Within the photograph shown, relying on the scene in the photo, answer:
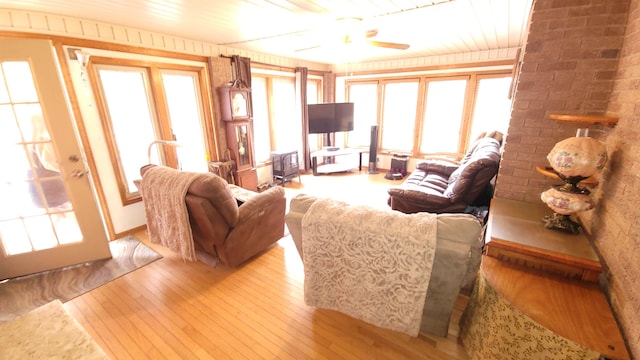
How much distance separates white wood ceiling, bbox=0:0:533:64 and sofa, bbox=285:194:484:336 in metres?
1.81

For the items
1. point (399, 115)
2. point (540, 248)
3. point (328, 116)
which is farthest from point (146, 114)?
point (399, 115)

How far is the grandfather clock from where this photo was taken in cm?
390

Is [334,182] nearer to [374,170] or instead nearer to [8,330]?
[374,170]

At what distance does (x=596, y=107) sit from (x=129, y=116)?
4.37 meters

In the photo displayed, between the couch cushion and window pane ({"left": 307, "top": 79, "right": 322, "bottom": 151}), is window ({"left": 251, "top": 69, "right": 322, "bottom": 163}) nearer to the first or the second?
window pane ({"left": 307, "top": 79, "right": 322, "bottom": 151})

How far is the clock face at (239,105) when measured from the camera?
3959 millimetres

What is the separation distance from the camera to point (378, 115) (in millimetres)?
5887

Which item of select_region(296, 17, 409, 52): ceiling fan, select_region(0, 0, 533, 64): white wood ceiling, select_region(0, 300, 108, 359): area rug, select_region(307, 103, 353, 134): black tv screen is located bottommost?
select_region(0, 300, 108, 359): area rug

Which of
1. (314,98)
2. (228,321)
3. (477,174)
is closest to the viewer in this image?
(228,321)

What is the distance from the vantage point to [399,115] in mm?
5684

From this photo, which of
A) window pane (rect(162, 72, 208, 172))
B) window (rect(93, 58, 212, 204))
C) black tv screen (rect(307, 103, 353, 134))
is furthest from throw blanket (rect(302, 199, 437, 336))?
black tv screen (rect(307, 103, 353, 134))

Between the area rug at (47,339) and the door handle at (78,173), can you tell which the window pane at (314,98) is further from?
the area rug at (47,339)

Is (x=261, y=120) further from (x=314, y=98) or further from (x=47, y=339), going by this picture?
(x=47, y=339)

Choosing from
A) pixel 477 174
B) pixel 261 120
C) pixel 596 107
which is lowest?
pixel 477 174
